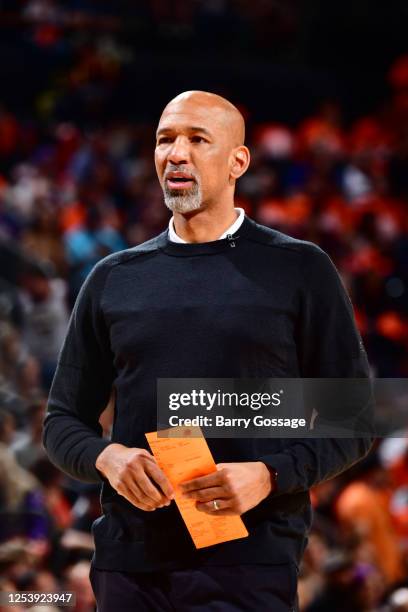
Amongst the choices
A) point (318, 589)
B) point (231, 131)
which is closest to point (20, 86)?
point (318, 589)

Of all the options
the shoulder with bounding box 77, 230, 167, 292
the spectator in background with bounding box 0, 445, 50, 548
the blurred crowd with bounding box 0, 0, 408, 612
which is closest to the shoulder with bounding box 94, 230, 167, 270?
the shoulder with bounding box 77, 230, 167, 292

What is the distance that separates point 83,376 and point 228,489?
448mm

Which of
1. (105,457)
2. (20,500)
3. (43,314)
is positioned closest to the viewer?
(105,457)

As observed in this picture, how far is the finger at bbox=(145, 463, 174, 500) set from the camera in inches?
79.5

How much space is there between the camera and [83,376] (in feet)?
7.63

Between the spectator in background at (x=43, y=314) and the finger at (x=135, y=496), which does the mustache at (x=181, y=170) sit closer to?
the finger at (x=135, y=496)

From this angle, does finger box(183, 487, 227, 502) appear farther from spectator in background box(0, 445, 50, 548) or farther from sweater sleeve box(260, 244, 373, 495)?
spectator in background box(0, 445, 50, 548)

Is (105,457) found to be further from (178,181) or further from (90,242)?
(90,242)

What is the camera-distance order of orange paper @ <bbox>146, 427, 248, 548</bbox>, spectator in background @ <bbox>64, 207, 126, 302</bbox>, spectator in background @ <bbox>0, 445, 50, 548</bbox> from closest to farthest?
orange paper @ <bbox>146, 427, 248, 548</bbox>
spectator in background @ <bbox>0, 445, 50, 548</bbox>
spectator in background @ <bbox>64, 207, 126, 302</bbox>

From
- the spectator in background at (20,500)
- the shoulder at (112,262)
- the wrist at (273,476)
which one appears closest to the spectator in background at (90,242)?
the spectator in background at (20,500)

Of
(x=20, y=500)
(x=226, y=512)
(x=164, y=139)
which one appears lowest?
(x=20, y=500)

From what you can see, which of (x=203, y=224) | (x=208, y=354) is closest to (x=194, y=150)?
(x=203, y=224)

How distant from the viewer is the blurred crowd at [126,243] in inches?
180

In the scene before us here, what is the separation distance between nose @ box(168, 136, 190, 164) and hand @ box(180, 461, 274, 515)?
0.58 metres
